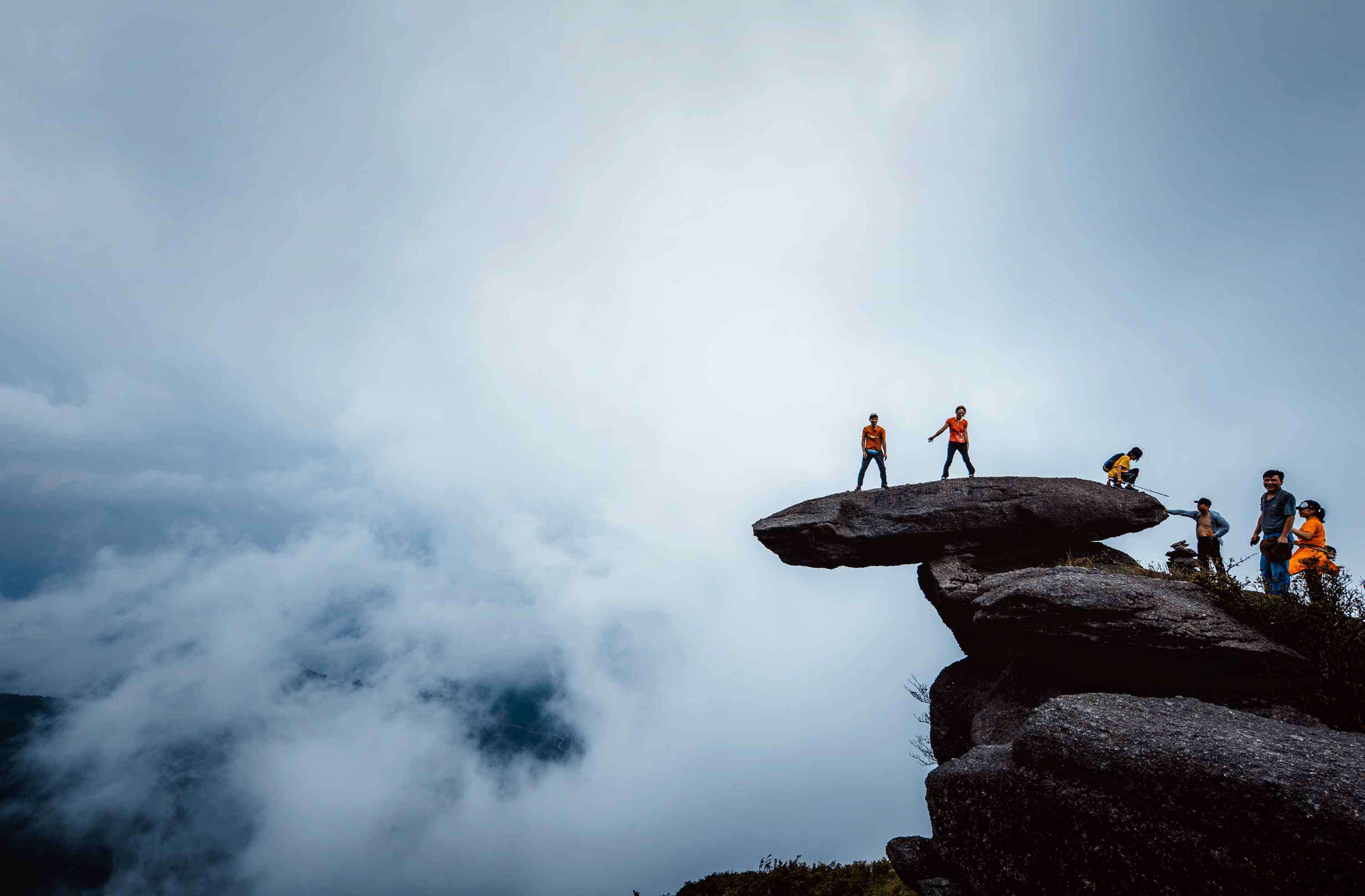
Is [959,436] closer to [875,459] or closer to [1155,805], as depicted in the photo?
[875,459]

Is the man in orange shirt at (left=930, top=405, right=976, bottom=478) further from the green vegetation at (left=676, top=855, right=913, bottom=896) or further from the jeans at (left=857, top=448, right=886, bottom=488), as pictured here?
the green vegetation at (left=676, top=855, right=913, bottom=896)

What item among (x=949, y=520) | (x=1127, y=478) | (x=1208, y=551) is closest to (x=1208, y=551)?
(x=1208, y=551)

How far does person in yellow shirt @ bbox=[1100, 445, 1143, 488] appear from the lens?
70.9ft

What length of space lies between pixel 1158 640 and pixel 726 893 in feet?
50.1

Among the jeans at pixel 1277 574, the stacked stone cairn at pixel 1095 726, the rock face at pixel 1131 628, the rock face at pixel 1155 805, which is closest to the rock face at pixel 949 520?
the stacked stone cairn at pixel 1095 726

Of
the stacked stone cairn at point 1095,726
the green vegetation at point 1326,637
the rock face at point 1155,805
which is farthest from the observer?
the green vegetation at point 1326,637

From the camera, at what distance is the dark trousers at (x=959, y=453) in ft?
75.2

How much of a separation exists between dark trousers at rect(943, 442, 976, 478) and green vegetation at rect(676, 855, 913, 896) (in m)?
14.2

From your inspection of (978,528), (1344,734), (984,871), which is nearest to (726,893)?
(984,871)

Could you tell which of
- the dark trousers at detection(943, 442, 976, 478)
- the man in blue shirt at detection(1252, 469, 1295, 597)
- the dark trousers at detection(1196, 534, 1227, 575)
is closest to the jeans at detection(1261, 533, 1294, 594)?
the man in blue shirt at detection(1252, 469, 1295, 597)

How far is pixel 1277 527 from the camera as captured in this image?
13805 millimetres

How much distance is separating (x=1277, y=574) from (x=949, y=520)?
8672 mm

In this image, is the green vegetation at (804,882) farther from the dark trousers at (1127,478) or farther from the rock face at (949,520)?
the dark trousers at (1127,478)

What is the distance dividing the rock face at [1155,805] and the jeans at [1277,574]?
13.6 feet
